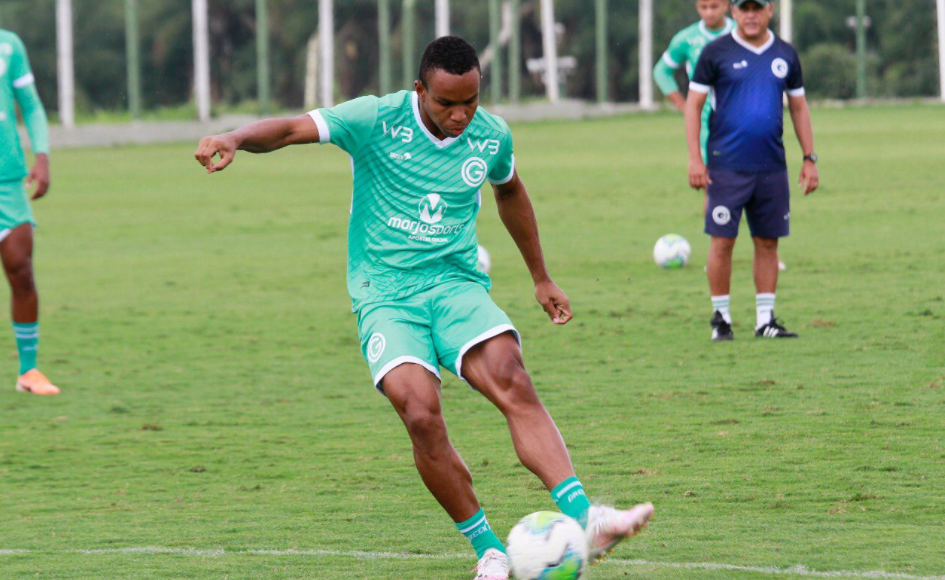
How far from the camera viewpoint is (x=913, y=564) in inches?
204

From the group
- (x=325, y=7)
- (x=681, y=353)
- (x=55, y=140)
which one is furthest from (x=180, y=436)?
(x=325, y=7)

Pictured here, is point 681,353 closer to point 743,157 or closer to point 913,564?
point 743,157

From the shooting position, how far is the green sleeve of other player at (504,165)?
224 inches

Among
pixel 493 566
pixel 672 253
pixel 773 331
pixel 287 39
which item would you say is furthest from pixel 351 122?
pixel 287 39

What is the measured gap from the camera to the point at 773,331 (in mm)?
10477

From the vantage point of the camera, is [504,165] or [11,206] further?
[11,206]

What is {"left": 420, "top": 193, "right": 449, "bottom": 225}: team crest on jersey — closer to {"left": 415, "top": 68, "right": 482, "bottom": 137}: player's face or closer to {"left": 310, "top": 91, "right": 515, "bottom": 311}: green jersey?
{"left": 310, "top": 91, "right": 515, "bottom": 311}: green jersey

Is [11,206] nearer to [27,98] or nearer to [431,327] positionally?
[27,98]

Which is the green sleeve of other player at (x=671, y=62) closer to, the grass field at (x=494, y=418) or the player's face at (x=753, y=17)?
the grass field at (x=494, y=418)

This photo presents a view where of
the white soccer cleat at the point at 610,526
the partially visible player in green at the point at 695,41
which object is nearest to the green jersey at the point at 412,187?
the white soccer cleat at the point at 610,526

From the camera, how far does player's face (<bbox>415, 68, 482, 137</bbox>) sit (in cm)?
531

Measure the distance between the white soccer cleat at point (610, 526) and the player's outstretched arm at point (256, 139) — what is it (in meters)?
1.62

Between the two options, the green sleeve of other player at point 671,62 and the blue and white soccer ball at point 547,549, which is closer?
the blue and white soccer ball at point 547,549

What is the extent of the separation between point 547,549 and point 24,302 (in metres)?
5.64
